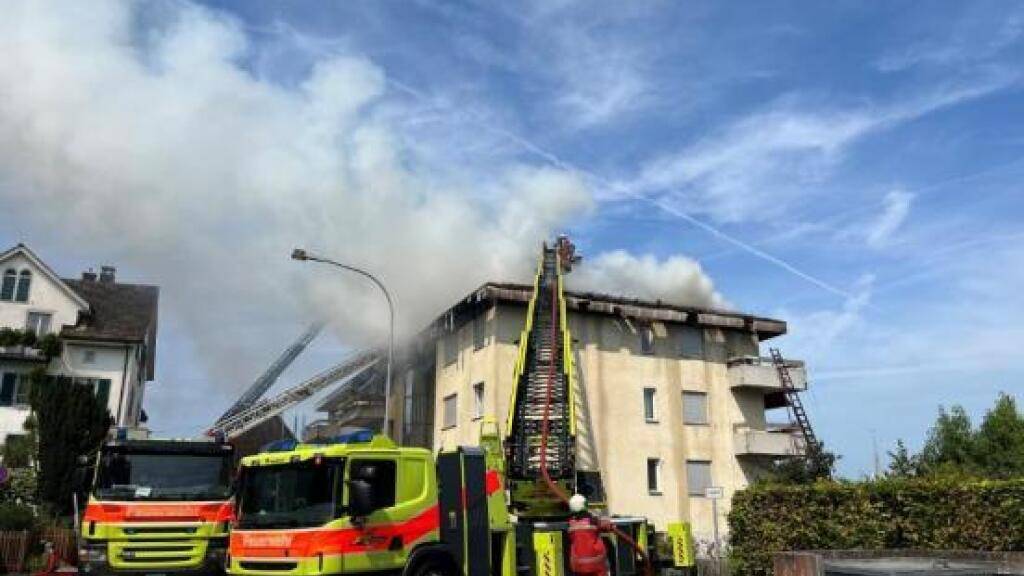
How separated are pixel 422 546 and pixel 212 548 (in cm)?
459

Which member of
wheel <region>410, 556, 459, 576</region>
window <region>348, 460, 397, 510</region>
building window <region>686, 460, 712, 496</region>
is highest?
building window <region>686, 460, 712, 496</region>

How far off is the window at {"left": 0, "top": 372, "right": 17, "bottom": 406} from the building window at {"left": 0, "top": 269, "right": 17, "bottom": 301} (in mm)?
4048

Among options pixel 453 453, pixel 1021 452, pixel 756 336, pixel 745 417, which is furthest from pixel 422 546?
pixel 1021 452

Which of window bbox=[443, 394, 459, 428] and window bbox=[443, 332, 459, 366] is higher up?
window bbox=[443, 332, 459, 366]

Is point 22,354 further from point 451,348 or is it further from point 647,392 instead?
point 647,392

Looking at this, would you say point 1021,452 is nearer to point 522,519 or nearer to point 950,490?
point 950,490

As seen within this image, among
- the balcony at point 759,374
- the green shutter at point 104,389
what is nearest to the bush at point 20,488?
the green shutter at point 104,389

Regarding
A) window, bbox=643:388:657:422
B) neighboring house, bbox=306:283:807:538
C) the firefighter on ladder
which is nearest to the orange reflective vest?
the firefighter on ladder

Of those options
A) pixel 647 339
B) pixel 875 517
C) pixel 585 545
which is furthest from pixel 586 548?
pixel 647 339

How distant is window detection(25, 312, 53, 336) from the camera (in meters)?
37.0

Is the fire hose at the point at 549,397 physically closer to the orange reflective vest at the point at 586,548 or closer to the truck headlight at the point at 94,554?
the orange reflective vest at the point at 586,548

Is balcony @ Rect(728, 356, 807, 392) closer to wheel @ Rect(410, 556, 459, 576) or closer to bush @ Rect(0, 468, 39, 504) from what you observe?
wheel @ Rect(410, 556, 459, 576)

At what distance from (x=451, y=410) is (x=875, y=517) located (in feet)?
65.3

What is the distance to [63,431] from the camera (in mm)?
30453
